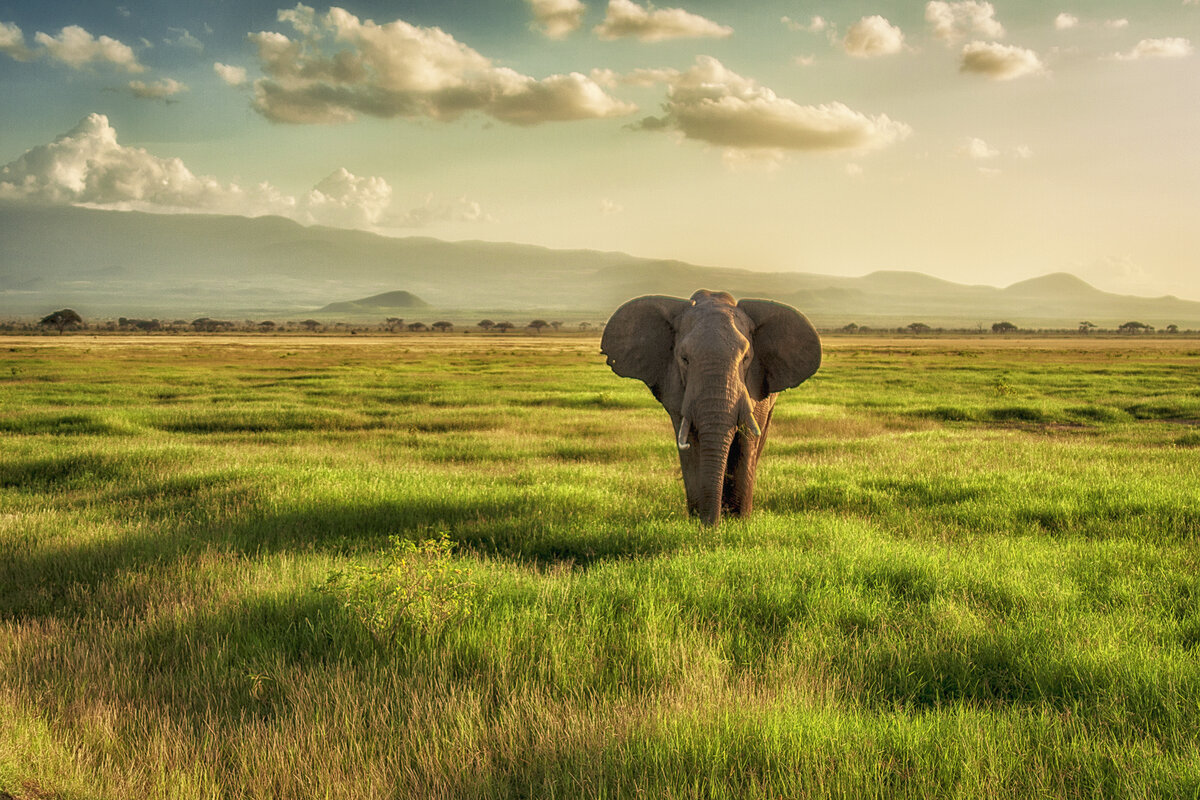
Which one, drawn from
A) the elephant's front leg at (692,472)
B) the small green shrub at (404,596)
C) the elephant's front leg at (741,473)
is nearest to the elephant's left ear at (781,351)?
the elephant's front leg at (741,473)

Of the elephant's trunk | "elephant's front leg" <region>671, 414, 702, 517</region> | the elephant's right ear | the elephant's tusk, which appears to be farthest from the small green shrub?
the elephant's right ear

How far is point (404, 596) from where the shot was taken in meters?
5.68

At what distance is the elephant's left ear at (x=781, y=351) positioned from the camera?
9.91 meters

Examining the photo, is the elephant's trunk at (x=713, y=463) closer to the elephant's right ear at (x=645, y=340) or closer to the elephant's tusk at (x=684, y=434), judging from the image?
the elephant's tusk at (x=684, y=434)

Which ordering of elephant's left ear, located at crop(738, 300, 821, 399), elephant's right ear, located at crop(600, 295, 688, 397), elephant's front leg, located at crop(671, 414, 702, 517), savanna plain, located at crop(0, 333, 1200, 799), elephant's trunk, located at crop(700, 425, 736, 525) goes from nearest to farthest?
savanna plain, located at crop(0, 333, 1200, 799), elephant's trunk, located at crop(700, 425, 736, 525), elephant's front leg, located at crop(671, 414, 702, 517), elephant's left ear, located at crop(738, 300, 821, 399), elephant's right ear, located at crop(600, 295, 688, 397)

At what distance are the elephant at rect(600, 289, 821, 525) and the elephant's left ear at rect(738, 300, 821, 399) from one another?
0.01 m

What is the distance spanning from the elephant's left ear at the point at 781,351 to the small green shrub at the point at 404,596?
17.0ft

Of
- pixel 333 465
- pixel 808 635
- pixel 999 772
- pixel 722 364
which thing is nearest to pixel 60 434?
pixel 333 465

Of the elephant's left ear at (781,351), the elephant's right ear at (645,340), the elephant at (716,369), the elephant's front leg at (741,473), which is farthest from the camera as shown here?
the elephant's right ear at (645,340)

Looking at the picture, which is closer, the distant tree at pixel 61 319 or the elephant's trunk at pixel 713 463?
the elephant's trunk at pixel 713 463

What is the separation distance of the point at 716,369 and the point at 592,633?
166 inches

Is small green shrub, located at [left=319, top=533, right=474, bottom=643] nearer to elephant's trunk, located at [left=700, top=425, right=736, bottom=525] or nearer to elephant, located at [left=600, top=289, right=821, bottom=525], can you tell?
elephant's trunk, located at [left=700, top=425, right=736, bottom=525]

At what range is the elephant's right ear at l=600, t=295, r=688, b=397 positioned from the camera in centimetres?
1039

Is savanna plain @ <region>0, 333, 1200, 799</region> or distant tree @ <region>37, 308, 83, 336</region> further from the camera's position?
distant tree @ <region>37, 308, 83, 336</region>
